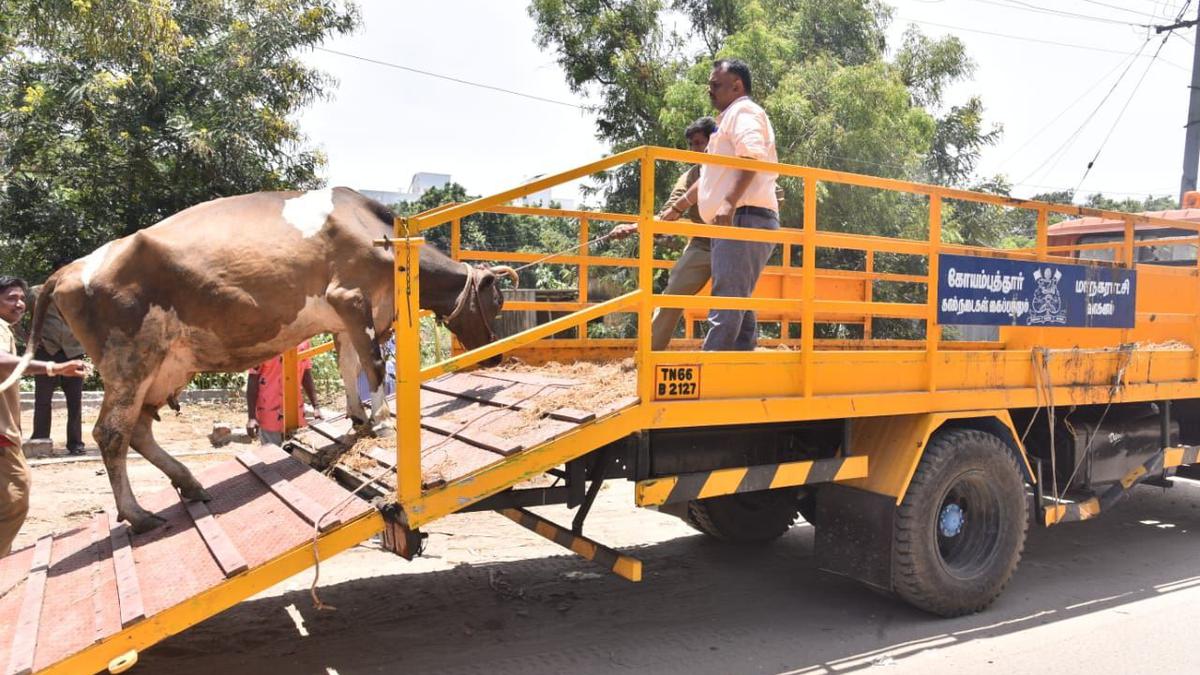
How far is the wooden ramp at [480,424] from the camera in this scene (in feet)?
11.9

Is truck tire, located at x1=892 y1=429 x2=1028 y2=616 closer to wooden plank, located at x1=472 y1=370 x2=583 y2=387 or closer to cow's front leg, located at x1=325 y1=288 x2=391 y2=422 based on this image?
wooden plank, located at x1=472 y1=370 x2=583 y2=387

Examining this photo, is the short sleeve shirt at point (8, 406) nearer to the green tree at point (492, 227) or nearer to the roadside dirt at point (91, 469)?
the roadside dirt at point (91, 469)

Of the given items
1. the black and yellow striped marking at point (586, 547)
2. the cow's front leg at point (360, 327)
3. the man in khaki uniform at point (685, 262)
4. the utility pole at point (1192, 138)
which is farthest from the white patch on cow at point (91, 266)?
the utility pole at point (1192, 138)

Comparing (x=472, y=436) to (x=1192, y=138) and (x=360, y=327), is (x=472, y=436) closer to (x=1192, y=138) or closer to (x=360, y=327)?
(x=360, y=327)

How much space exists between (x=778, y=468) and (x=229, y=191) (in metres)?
10.7

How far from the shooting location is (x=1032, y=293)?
5074 millimetres

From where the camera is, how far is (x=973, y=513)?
4.97m

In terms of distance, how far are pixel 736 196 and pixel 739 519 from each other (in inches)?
105

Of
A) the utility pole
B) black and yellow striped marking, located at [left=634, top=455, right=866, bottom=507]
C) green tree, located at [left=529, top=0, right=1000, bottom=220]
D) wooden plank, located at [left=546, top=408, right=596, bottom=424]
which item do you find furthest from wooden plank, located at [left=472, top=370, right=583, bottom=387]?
the utility pole

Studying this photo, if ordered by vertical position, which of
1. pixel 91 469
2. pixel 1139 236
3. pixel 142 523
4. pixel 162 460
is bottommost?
pixel 91 469

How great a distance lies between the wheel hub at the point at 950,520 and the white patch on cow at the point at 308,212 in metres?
3.72

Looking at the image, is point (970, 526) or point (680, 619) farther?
point (970, 526)

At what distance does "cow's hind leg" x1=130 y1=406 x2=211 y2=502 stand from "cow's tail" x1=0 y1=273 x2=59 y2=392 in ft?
1.80

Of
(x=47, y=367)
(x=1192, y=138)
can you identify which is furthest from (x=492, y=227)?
(x=47, y=367)
